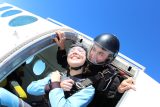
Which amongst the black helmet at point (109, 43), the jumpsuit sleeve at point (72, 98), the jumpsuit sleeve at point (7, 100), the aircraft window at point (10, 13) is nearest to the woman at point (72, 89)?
the jumpsuit sleeve at point (72, 98)

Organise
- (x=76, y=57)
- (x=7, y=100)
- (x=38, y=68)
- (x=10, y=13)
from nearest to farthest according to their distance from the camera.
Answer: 1. (x=7, y=100)
2. (x=76, y=57)
3. (x=38, y=68)
4. (x=10, y=13)

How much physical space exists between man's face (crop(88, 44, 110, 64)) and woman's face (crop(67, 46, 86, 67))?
65 mm

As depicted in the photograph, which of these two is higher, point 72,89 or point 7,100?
point 72,89

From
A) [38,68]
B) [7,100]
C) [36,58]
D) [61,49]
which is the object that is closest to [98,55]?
[61,49]

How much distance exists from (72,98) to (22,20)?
1.30 m

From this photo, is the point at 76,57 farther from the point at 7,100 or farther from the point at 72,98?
the point at 7,100

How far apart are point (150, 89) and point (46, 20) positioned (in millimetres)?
1355

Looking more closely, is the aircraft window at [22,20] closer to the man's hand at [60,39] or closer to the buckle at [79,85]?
the man's hand at [60,39]

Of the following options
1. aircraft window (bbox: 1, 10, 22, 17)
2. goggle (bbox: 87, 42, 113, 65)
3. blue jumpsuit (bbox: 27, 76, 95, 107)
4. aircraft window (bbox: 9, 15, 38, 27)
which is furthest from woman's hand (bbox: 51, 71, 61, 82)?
aircraft window (bbox: 1, 10, 22, 17)

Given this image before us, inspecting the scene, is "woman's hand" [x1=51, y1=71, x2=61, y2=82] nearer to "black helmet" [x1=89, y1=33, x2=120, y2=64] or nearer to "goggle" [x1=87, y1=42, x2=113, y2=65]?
"goggle" [x1=87, y1=42, x2=113, y2=65]

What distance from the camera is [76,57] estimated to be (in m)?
2.56

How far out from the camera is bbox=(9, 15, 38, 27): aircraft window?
3202mm

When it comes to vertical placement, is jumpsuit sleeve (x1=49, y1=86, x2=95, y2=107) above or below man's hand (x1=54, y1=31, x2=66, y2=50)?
below

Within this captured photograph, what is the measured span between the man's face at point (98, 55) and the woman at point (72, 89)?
0.07 m
